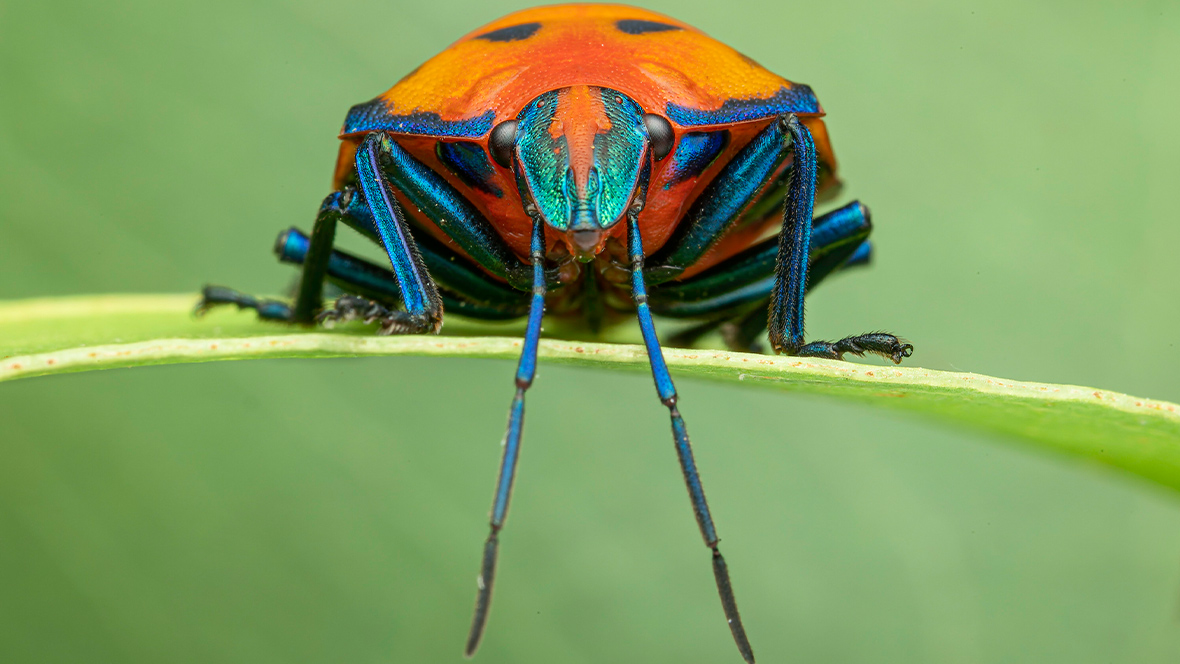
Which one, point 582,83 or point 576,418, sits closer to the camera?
point 582,83

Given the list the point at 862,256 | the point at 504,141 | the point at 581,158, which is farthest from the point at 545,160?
the point at 862,256

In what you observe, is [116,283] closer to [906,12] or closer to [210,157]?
[210,157]

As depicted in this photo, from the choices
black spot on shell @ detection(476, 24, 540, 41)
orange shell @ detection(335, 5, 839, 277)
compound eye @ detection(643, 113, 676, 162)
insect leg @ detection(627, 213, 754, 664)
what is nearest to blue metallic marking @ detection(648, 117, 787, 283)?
orange shell @ detection(335, 5, 839, 277)

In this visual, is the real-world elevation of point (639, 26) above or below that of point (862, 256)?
above

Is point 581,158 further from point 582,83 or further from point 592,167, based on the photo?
point 582,83

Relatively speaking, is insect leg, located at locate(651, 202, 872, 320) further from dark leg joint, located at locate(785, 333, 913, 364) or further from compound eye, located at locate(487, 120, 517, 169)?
compound eye, located at locate(487, 120, 517, 169)

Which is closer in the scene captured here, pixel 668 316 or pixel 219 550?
pixel 219 550

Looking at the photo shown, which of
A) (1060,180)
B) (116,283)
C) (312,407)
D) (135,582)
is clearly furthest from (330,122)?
(1060,180)
